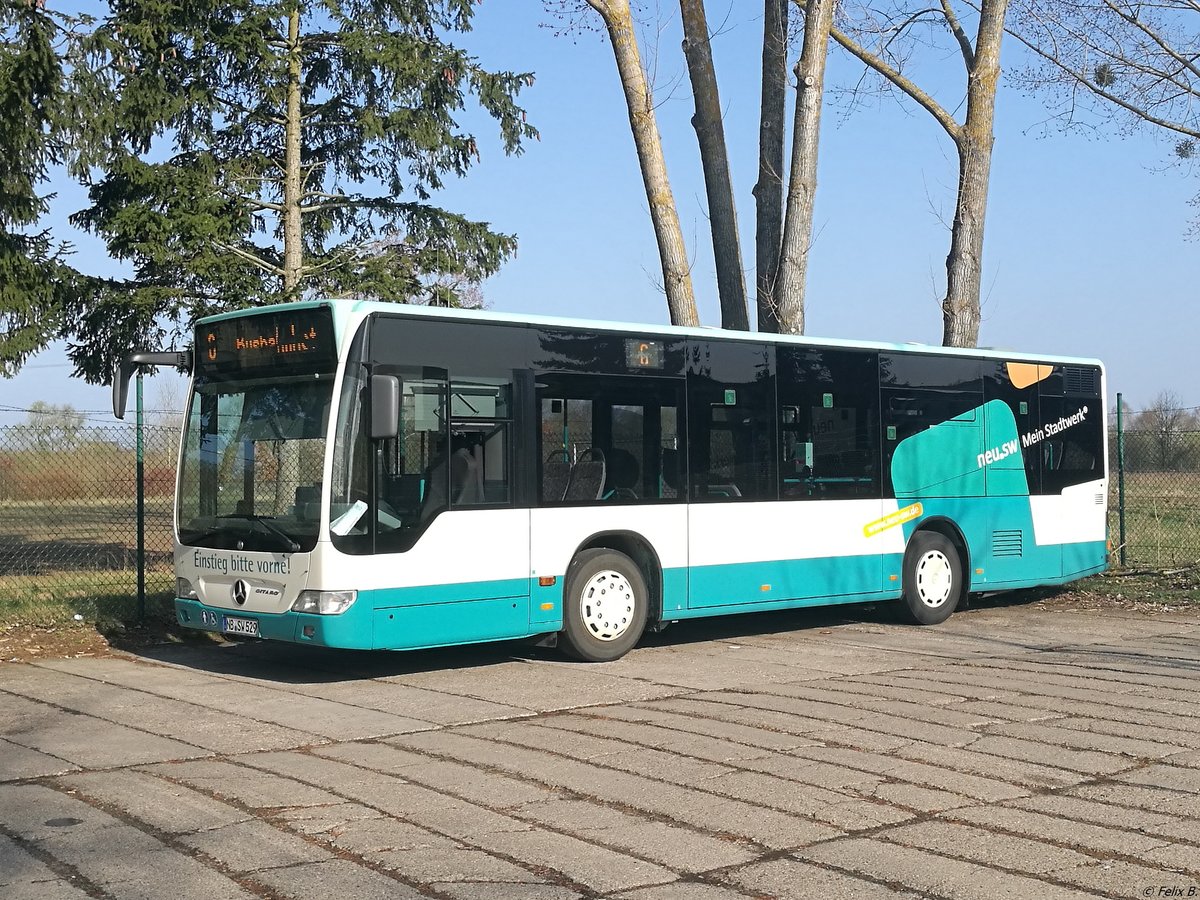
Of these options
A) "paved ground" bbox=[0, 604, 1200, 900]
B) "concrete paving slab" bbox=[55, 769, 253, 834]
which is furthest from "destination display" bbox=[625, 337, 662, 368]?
"concrete paving slab" bbox=[55, 769, 253, 834]

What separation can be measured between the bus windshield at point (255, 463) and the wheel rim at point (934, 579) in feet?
22.5

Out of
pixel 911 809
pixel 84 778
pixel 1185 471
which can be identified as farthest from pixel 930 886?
pixel 1185 471

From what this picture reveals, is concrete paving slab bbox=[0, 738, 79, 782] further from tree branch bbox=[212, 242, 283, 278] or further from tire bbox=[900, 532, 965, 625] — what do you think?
tree branch bbox=[212, 242, 283, 278]

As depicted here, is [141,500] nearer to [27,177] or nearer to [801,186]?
[27,177]

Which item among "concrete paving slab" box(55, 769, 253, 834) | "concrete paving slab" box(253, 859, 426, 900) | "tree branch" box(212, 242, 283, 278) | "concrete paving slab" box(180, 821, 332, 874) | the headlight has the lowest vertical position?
"concrete paving slab" box(253, 859, 426, 900)

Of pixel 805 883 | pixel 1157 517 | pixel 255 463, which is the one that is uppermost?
pixel 255 463

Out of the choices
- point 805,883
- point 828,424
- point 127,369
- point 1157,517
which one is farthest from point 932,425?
point 805,883

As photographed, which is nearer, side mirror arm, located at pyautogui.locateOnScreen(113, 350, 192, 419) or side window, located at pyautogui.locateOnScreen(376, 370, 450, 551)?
side window, located at pyautogui.locateOnScreen(376, 370, 450, 551)

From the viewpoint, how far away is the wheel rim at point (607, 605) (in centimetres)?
1145

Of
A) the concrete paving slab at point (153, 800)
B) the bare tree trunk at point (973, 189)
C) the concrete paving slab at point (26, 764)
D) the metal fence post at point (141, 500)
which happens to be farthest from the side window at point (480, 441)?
the bare tree trunk at point (973, 189)

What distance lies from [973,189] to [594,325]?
9.05 metres

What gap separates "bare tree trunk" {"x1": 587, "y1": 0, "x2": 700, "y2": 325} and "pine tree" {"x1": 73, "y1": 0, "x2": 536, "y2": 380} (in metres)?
1.99

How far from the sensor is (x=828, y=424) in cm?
1338

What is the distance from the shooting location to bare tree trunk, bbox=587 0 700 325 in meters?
17.9
